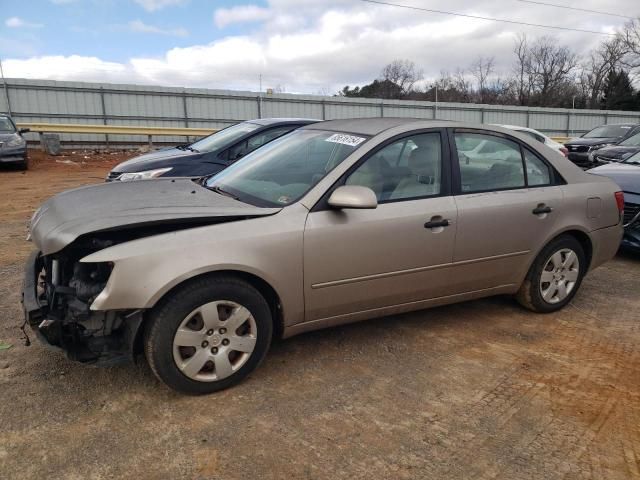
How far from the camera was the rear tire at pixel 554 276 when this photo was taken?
423cm

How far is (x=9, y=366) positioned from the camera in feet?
10.8

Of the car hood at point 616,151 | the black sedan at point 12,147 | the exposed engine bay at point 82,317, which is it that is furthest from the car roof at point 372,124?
the black sedan at point 12,147

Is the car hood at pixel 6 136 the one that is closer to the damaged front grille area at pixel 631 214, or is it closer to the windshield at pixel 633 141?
the damaged front grille area at pixel 631 214

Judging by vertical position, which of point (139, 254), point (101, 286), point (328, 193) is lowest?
point (101, 286)

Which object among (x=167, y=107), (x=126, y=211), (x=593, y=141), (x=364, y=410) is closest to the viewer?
(x=364, y=410)

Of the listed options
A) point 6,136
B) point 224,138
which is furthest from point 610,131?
point 6,136

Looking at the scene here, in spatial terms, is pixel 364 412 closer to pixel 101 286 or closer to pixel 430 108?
pixel 101 286

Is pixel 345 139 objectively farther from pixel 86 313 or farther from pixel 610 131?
pixel 610 131

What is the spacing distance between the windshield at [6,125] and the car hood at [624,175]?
14344 mm

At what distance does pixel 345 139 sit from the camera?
3709 millimetres

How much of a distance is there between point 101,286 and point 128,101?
20.5 m

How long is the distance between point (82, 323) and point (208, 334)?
0.68 meters

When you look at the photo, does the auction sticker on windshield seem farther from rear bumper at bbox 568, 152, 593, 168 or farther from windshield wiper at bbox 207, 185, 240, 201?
rear bumper at bbox 568, 152, 593, 168

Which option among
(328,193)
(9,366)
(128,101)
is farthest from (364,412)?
(128,101)
